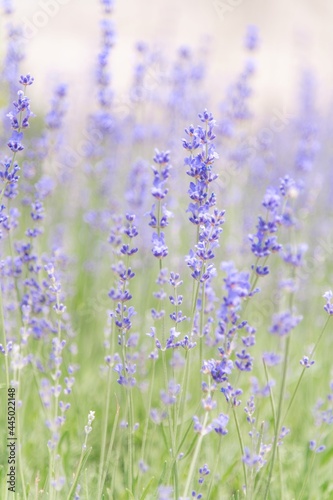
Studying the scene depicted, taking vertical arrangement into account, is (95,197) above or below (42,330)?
above

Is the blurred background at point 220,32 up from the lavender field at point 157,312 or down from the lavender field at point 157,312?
up

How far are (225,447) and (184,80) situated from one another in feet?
8.63

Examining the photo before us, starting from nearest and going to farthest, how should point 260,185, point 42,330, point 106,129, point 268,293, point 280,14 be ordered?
1. point 42,330
2. point 106,129
3. point 268,293
4. point 260,185
5. point 280,14

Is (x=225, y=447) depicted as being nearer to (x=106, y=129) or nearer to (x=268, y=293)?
(x=106, y=129)

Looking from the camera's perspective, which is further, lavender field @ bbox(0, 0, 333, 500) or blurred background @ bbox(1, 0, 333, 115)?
blurred background @ bbox(1, 0, 333, 115)

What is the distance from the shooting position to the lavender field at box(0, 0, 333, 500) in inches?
76.8

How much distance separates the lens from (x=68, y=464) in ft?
8.47

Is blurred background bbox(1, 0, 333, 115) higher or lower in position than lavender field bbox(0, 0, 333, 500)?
higher

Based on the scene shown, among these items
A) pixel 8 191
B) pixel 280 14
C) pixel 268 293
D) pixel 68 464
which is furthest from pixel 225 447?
pixel 280 14

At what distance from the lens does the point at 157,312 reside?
2.28m

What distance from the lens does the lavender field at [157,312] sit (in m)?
1.95

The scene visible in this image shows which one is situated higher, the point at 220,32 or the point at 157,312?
the point at 220,32

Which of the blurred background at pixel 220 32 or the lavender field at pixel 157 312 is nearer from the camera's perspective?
the lavender field at pixel 157 312

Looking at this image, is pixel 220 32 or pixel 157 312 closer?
pixel 157 312
